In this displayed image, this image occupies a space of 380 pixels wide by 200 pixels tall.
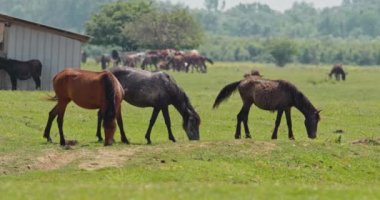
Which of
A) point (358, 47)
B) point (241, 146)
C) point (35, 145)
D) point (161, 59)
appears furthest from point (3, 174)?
point (358, 47)

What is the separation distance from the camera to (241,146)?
70.1 ft

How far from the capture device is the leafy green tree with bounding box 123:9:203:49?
316ft

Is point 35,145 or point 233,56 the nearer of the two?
point 35,145

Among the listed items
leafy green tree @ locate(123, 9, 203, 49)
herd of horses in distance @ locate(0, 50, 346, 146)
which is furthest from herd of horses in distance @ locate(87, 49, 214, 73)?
herd of horses in distance @ locate(0, 50, 346, 146)

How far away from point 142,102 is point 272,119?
32.2 feet

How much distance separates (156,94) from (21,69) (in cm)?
1717

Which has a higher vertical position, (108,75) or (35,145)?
(108,75)

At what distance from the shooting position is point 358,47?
164 metres

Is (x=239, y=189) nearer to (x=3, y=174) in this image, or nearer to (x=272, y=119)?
(x=3, y=174)

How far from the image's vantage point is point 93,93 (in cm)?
2258

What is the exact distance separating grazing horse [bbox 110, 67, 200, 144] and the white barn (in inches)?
686

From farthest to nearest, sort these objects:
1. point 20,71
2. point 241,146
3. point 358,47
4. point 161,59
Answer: point 358,47 → point 161,59 → point 20,71 → point 241,146

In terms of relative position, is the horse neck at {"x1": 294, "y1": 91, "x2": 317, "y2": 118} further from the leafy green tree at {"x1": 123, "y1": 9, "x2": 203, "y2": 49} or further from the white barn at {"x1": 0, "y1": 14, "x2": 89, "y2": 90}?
the leafy green tree at {"x1": 123, "y1": 9, "x2": 203, "y2": 49}

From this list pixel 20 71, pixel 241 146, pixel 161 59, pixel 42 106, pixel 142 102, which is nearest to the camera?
pixel 241 146
